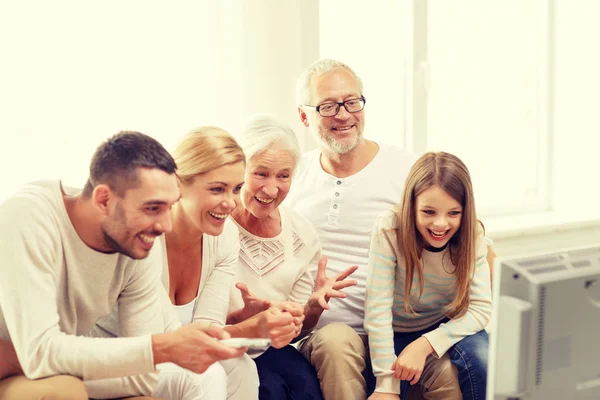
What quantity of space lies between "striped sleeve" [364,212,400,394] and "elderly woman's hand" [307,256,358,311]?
0.07 metres

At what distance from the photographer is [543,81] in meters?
3.91

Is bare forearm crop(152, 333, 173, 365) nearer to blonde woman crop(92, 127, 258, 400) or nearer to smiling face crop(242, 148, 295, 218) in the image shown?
blonde woman crop(92, 127, 258, 400)

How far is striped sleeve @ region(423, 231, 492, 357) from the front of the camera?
1925 millimetres

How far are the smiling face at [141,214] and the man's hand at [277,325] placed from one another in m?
0.36

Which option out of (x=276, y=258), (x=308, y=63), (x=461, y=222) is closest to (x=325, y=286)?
(x=276, y=258)

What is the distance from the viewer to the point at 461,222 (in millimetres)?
1908

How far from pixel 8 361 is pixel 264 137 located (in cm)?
87

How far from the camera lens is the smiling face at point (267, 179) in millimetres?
1886

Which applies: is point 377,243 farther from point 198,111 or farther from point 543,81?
point 543,81

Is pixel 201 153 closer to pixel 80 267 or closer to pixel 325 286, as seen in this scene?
pixel 80 267

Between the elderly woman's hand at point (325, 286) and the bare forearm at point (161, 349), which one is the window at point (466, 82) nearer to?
the elderly woman's hand at point (325, 286)

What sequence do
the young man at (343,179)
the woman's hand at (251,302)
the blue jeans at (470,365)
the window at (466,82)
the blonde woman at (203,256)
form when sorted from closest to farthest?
1. the blonde woman at (203,256)
2. the woman's hand at (251,302)
3. the blue jeans at (470,365)
4. the young man at (343,179)
5. the window at (466,82)

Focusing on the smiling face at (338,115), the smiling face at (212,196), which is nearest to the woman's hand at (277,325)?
the smiling face at (212,196)

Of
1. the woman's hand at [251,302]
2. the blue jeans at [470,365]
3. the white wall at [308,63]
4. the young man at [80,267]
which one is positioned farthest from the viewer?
the white wall at [308,63]
